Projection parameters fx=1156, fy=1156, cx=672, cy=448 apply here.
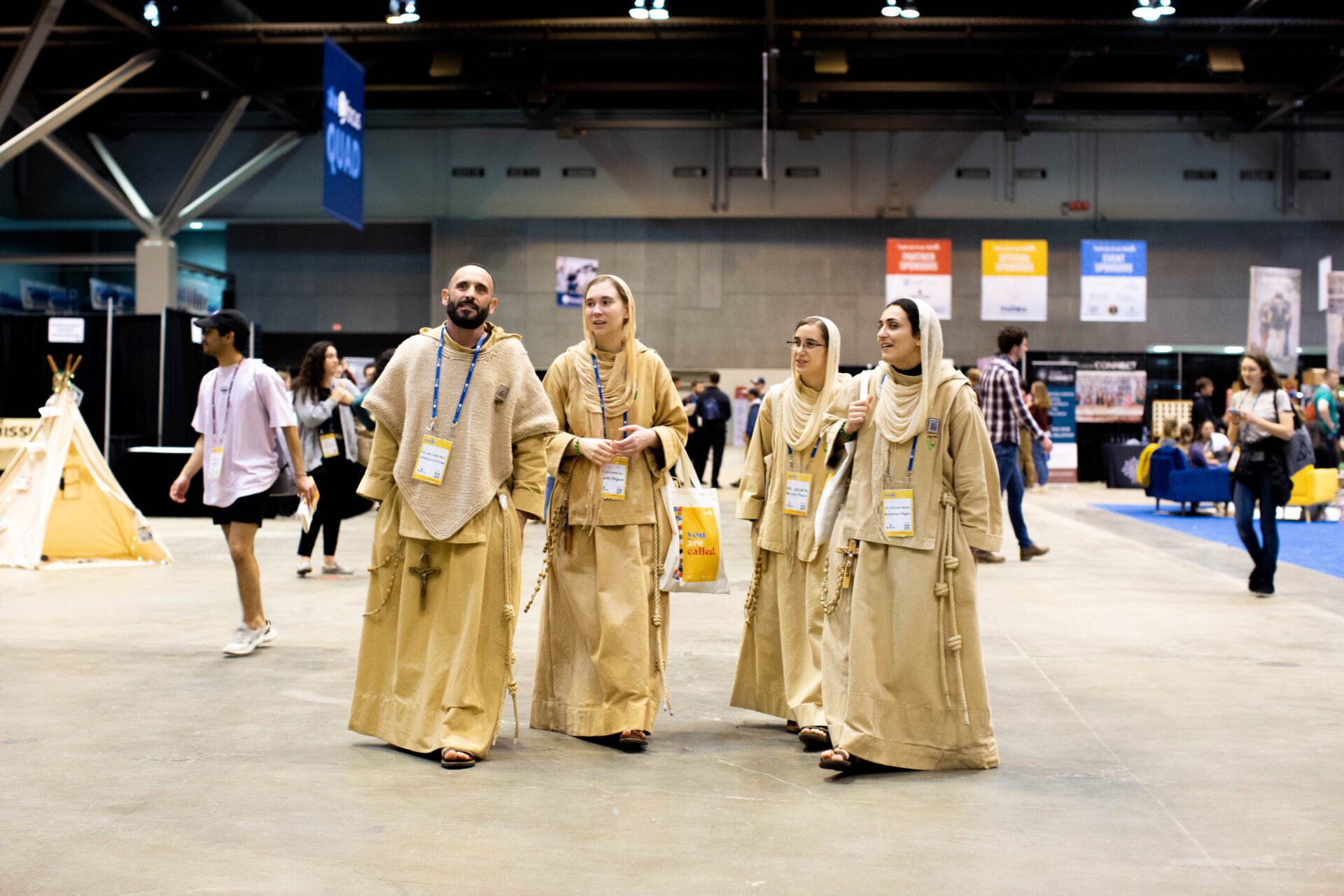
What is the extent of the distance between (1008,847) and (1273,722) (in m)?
1.92

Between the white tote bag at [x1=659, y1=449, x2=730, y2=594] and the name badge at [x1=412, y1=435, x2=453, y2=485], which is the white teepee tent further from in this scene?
the white tote bag at [x1=659, y1=449, x2=730, y2=594]

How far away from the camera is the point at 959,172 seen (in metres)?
21.4

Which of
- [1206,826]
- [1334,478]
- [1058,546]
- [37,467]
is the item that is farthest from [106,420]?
[1334,478]

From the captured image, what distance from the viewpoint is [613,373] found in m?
4.02

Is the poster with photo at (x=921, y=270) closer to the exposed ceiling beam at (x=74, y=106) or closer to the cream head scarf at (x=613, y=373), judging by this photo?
the exposed ceiling beam at (x=74, y=106)

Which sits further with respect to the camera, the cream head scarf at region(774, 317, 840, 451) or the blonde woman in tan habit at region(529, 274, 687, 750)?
the cream head scarf at region(774, 317, 840, 451)

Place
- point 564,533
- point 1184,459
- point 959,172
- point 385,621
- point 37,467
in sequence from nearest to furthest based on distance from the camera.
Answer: point 385,621, point 564,533, point 37,467, point 1184,459, point 959,172

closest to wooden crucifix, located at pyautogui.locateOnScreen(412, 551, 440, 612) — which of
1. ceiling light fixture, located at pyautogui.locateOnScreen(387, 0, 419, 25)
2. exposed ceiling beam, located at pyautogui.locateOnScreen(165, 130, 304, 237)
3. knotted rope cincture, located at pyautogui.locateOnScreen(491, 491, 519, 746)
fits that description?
knotted rope cincture, located at pyautogui.locateOnScreen(491, 491, 519, 746)

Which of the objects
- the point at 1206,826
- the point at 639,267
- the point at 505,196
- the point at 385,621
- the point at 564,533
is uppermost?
the point at 505,196

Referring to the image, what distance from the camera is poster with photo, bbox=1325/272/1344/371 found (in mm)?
13578

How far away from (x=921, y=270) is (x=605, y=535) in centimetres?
1730

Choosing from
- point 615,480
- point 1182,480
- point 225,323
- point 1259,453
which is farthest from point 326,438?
point 1182,480

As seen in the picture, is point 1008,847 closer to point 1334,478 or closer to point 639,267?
point 1334,478

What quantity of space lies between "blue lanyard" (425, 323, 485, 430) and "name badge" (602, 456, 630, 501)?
0.54 meters
